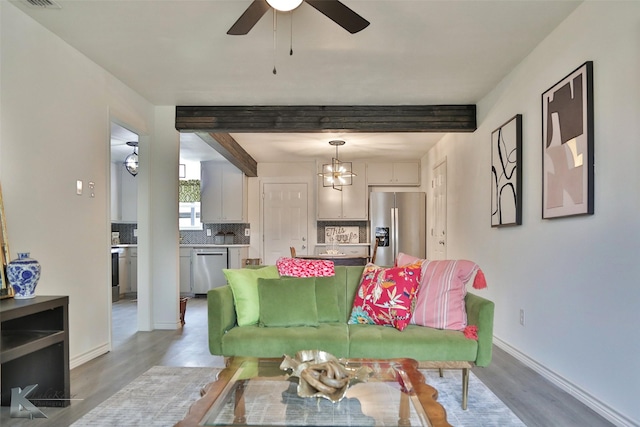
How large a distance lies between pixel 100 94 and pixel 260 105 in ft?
5.32

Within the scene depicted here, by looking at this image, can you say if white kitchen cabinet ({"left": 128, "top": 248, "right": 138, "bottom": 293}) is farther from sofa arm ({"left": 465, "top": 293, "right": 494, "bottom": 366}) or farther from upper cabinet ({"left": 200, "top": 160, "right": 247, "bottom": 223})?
sofa arm ({"left": 465, "top": 293, "right": 494, "bottom": 366})

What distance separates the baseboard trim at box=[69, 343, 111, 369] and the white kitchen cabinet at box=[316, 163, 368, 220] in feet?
15.6

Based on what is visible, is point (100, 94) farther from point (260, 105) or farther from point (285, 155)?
point (285, 155)

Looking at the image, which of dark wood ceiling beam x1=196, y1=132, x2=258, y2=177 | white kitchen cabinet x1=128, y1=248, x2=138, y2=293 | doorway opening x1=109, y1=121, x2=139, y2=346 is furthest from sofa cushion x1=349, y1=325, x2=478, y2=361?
white kitchen cabinet x1=128, y1=248, x2=138, y2=293

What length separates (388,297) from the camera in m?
2.80

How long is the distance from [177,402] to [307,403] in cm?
126

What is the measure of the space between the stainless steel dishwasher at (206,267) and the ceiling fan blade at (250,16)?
554cm

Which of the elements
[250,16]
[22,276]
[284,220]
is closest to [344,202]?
[284,220]

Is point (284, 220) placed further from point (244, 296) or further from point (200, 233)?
point (244, 296)

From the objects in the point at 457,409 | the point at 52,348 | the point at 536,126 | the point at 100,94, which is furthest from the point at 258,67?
the point at 457,409

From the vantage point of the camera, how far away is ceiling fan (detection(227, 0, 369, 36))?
2113mm

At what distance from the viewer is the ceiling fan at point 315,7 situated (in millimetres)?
2113

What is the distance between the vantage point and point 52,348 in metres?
2.57

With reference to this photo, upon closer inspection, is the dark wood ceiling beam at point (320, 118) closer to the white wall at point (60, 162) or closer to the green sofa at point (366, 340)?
the white wall at point (60, 162)
